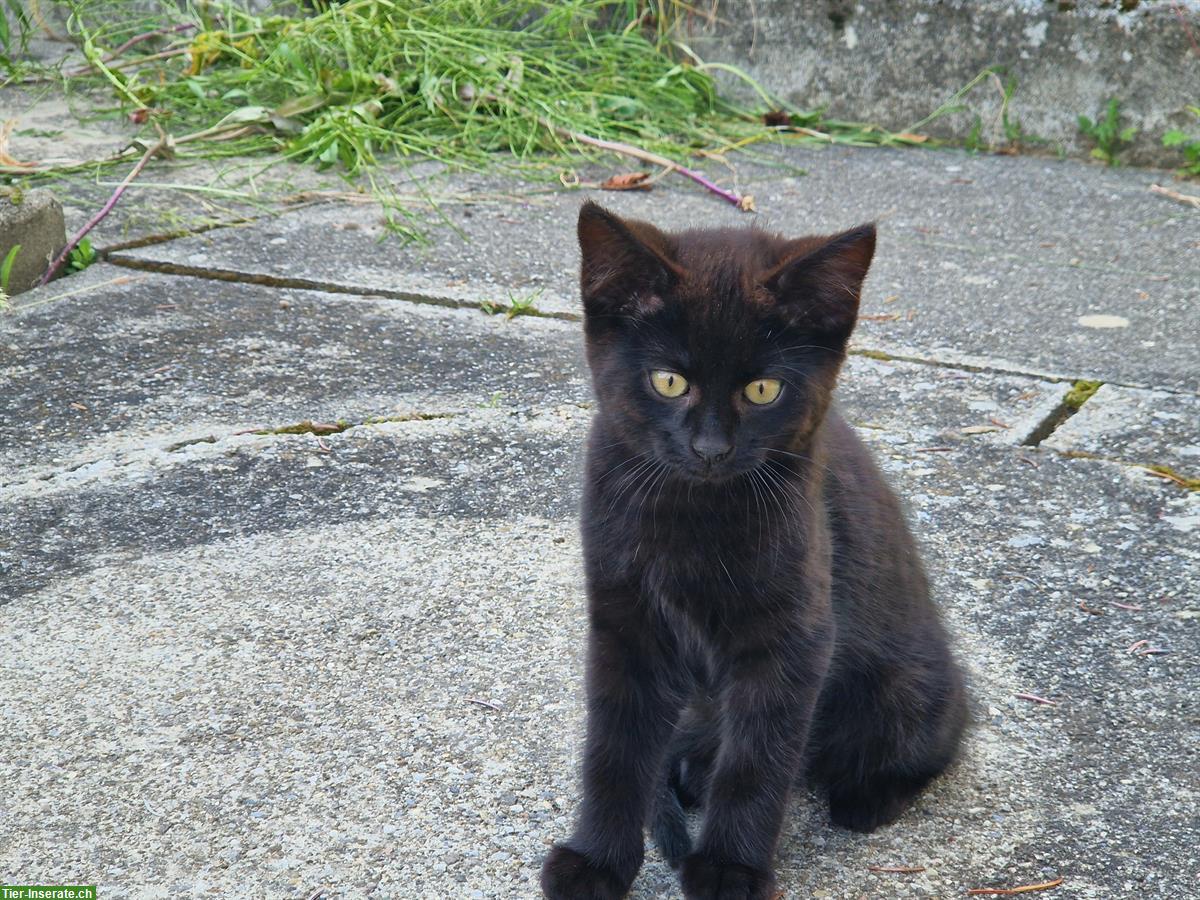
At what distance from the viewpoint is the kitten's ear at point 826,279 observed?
186 cm

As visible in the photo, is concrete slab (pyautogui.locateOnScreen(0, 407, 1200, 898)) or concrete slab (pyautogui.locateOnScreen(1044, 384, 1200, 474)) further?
concrete slab (pyautogui.locateOnScreen(1044, 384, 1200, 474))

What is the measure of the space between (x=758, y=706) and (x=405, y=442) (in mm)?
1509

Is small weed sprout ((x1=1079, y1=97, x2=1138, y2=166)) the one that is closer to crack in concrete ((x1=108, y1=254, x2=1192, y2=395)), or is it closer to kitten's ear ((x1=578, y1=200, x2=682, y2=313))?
crack in concrete ((x1=108, y1=254, x2=1192, y2=395))

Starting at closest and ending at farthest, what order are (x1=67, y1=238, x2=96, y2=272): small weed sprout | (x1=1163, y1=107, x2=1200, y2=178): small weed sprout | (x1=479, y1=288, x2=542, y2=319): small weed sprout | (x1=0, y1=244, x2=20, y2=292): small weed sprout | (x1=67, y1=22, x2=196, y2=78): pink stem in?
(x1=0, y1=244, x2=20, y2=292): small weed sprout → (x1=479, y1=288, x2=542, y2=319): small weed sprout → (x1=67, y1=238, x2=96, y2=272): small weed sprout → (x1=1163, y1=107, x2=1200, y2=178): small weed sprout → (x1=67, y1=22, x2=196, y2=78): pink stem

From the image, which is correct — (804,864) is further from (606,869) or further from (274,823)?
(274,823)

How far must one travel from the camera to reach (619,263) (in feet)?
6.18

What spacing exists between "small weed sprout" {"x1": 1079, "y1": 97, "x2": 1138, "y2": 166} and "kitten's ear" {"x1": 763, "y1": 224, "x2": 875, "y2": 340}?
3.87m

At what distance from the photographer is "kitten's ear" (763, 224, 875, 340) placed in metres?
1.86

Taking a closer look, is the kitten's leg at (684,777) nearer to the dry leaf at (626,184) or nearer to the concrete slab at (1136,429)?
the concrete slab at (1136,429)

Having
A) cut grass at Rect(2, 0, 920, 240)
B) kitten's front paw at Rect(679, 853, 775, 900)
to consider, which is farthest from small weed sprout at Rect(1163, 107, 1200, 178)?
kitten's front paw at Rect(679, 853, 775, 900)

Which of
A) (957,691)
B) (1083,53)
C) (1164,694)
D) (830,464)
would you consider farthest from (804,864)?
(1083,53)

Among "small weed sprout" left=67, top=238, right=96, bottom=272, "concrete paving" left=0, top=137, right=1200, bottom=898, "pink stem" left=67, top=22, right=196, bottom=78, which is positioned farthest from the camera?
"pink stem" left=67, top=22, right=196, bottom=78

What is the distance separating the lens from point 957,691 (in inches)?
84.1

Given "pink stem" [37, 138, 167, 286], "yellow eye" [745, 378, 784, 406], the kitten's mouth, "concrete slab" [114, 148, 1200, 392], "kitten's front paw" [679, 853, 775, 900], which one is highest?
"yellow eye" [745, 378, 784, 406]
